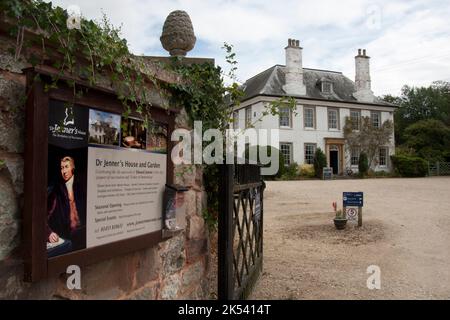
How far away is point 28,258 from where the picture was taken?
186 centimetres

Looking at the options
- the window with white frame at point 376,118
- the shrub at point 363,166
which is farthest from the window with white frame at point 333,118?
the window with white frame at point 376,118

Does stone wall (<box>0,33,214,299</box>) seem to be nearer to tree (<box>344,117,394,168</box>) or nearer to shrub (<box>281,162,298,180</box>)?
shrub (<box>281,162,298,180</box>)

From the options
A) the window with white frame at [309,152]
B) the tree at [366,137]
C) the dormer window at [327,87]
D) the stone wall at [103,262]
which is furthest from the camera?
the dormer window at [327,87]

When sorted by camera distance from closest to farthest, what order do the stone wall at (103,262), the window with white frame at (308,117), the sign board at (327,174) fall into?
the stone wall at (103,262), the sign board at (327,174), the window with white frame at (308,117)

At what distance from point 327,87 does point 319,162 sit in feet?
22.7

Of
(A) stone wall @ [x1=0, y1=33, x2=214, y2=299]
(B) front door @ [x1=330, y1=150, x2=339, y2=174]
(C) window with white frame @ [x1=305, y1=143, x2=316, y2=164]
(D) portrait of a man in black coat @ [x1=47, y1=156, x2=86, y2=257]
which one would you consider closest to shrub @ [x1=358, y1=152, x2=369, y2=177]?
(B) front door @ [x1=330, y1=150, x2=339, y2=174]

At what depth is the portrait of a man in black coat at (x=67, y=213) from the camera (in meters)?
1.99

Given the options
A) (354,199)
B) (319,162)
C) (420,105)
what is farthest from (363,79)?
(354,199)

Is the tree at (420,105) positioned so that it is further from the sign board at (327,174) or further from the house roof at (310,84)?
the sign board at (327,174)

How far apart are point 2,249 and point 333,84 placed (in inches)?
1269

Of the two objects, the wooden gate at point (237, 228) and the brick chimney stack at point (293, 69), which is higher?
the brick chimney stack at point (293, 69)
